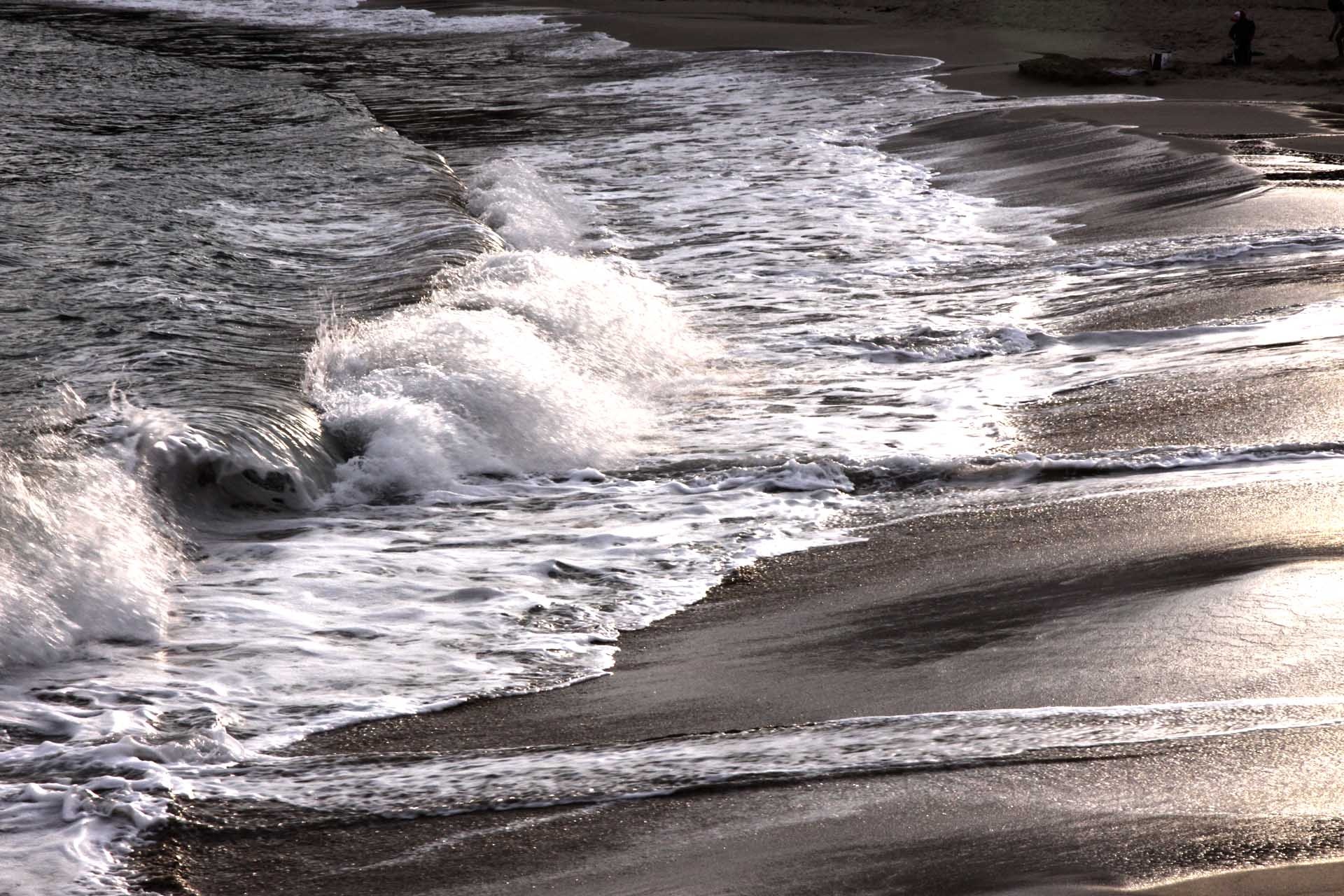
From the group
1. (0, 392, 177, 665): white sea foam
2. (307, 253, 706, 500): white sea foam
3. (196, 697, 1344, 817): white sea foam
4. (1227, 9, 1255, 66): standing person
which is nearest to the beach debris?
(1227, 9, 1255, 66): standing person

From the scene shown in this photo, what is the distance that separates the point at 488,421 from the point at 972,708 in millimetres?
3920

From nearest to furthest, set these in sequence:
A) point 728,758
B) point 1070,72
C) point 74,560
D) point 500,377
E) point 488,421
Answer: point 728,758, point 74,560, point 488,421, point 500,377, point 1070,72

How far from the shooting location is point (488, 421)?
295 inches

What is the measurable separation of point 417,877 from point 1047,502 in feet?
11.5

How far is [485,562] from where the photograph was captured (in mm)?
5926

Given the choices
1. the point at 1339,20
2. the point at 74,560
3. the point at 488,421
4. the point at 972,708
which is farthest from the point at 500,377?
the point at 1339,20

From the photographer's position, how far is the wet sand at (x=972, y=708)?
3459 mm

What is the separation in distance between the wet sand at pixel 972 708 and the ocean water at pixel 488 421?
141 millimetres

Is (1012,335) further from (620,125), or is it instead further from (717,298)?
(620,125)

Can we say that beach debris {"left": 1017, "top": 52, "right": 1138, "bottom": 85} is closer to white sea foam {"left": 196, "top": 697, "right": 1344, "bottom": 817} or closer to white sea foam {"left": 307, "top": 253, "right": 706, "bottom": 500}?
white sea foam {"left": 307, "top": 253, "right": 706, "bottom": 500}

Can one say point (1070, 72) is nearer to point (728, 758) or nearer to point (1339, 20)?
point (1339, 20)

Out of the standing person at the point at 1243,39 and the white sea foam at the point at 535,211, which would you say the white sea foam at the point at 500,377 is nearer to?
the white sea foam at the point at 535,211

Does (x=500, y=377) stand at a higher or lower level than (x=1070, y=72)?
lower

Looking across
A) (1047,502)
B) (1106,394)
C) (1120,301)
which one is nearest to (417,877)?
(1047,502)
